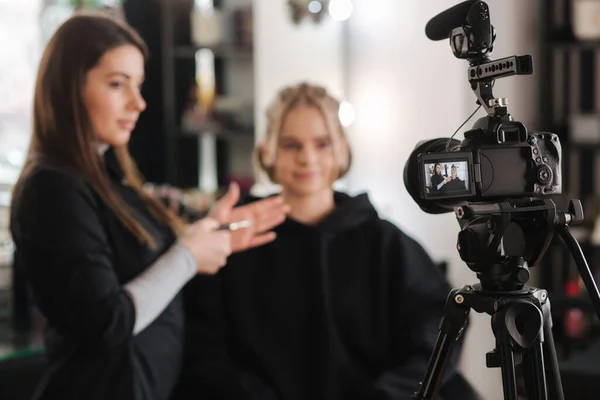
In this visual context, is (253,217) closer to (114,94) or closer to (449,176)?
(114,94)

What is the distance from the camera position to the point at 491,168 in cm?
104

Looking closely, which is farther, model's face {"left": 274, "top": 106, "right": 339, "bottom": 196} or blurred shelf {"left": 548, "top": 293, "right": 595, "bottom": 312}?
blurred shelf {"left": 548, "top": 293, "right": 595, "bottom": 312}

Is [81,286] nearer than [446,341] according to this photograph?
No

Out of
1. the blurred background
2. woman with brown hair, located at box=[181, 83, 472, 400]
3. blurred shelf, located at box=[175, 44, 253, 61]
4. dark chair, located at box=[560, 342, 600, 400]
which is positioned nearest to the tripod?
woman with brown hair, located at box=[181, 83, 472, 400]

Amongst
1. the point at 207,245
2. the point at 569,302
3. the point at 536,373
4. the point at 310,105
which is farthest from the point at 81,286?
the point at 569,302

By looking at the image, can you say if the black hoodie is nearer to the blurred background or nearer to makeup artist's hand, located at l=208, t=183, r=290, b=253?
makeup artist's hand, located at l=208, t=183, r=290, b=253

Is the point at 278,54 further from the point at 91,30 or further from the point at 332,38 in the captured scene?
the point at 91,30

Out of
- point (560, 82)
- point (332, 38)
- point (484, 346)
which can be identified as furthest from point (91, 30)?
point (332, 38)

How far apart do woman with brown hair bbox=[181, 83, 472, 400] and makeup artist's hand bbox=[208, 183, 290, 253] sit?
48 mm

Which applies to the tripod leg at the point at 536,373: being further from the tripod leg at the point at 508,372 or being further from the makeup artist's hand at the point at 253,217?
the makeup artist's hand at the point at 253,217

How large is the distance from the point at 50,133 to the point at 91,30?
21 centimetres

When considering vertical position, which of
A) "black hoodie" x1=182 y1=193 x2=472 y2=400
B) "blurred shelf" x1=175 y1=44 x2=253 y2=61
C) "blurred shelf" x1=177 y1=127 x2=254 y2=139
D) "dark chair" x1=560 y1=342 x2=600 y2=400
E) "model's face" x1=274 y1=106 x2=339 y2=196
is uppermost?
"blurred shelf" x1=175 y1=44 x2=253 y2=61

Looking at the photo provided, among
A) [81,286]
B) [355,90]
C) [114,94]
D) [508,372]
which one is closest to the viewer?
[508,372]

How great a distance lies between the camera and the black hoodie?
168 cm
